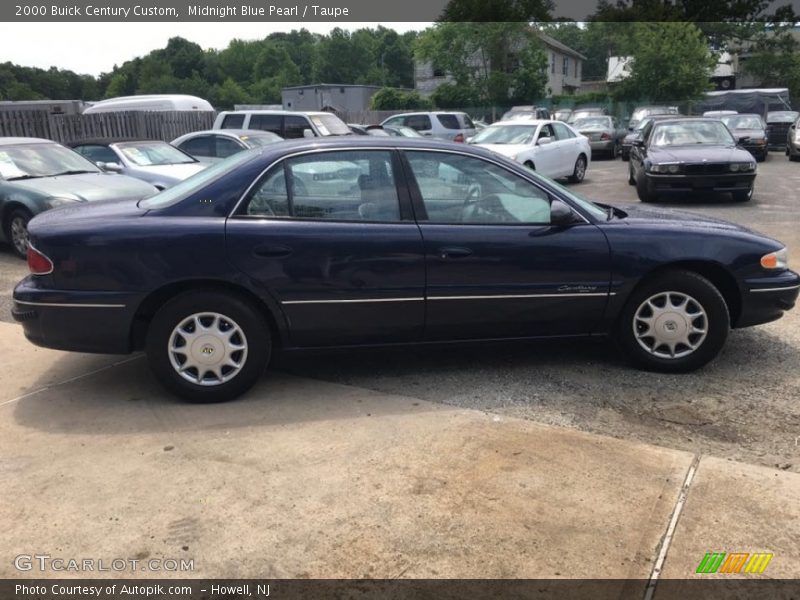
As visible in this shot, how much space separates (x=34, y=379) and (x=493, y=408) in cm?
309

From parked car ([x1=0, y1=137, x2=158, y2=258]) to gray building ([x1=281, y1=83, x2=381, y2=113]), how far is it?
1575 inches

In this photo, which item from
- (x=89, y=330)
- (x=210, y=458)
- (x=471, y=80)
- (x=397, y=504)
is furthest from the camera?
(x=471, y=80)

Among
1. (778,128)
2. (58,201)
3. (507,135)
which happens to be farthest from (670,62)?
(58,201)

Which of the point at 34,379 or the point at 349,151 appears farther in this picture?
the point at 34,379

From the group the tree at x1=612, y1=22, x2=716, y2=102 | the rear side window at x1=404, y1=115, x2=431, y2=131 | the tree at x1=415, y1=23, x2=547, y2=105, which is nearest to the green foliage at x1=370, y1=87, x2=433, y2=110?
the tree at x1=415, y1=23, x2=547, y2=105

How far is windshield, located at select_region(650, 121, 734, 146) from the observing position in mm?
12461

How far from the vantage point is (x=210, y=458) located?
11.9ft

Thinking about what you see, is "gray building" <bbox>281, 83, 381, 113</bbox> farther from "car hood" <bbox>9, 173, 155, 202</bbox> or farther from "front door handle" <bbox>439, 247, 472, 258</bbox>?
"front door handle" <bbox>439, 247, 472, 258</bbox>

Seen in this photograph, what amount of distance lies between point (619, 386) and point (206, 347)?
2.58 metres

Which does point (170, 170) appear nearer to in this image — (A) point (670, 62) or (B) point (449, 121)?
(B) point (449, 121)

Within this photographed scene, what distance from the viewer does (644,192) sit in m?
12.2

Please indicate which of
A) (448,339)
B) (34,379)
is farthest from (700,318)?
(34,379)

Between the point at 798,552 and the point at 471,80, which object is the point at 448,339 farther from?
the point at 471,80

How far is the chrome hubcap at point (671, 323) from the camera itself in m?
4.57
